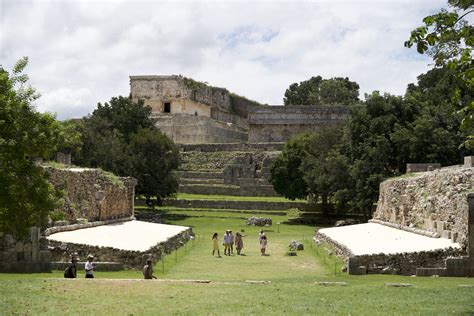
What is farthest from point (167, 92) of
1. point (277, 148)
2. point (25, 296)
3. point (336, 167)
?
point (25, 296)

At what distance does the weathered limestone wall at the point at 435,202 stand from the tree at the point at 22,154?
10.2 metres

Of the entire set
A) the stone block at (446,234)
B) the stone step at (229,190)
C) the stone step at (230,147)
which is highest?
the stone step at (230,147)

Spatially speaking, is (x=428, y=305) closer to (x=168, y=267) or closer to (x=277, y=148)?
(x=168, y=267)

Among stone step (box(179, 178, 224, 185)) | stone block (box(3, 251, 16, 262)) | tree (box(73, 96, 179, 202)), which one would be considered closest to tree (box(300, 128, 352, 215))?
tree (box(73, 96, 179, 202))

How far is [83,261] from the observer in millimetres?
20344

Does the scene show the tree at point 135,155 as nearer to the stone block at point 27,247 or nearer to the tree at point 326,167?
the tree at point 326,167

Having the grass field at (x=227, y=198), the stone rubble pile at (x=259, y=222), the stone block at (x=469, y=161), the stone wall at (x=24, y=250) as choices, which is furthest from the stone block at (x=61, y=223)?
the grass field at (x=227, y=198)

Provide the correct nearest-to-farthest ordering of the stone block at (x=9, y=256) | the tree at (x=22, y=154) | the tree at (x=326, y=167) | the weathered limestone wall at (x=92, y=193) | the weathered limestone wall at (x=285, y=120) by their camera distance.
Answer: the tree at (x=22, y=154)
the stone block at (x=9, y=256)
the weathered limestone wall at (x=92, y=193)
the tree at (x=326, y=167)
the weathered limestone wall at (x=285, y=120)

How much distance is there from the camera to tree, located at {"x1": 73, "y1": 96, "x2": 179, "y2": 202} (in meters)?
45.2

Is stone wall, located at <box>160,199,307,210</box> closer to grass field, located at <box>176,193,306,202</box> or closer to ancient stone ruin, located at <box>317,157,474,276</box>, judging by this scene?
grass field, located at <box>176,193,306,202</box>

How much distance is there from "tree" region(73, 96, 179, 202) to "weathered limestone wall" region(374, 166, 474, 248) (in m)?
16.7

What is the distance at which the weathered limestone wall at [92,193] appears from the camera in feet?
86.1

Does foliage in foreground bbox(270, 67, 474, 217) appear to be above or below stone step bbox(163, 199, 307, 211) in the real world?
above

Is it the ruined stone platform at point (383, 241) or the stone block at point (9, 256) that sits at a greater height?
the ruined stone platform at point (383, 241)
